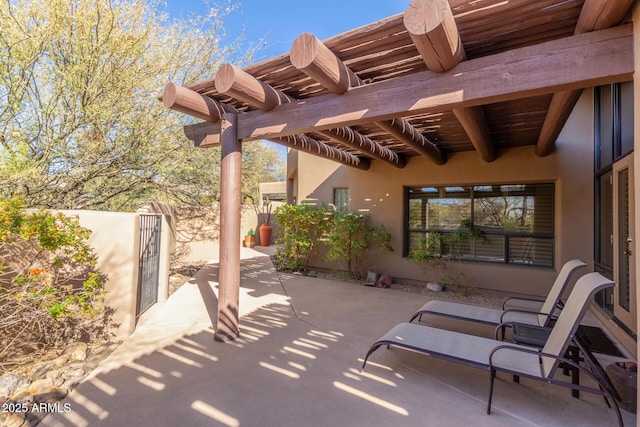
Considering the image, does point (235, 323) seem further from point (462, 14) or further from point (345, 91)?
point (462, 14)

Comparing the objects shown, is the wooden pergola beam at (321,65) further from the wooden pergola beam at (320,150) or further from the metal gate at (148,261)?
the metal gate at (148,261)

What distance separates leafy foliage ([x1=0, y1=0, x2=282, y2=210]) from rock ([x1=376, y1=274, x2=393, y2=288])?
5230 mm

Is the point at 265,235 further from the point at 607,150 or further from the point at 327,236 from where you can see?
the point at 607,150

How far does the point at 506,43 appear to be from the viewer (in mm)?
2559

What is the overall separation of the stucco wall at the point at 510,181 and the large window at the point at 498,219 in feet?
0.67

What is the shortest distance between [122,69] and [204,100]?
2711 mm

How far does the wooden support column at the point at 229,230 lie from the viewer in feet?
12.5

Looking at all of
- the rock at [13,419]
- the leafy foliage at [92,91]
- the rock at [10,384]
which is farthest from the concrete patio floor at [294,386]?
the leafy foliage at [92,91]

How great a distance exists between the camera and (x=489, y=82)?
2.41 m

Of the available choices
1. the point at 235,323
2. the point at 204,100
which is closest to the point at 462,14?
the point at 204,100

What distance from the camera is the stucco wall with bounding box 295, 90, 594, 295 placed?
18.0ft

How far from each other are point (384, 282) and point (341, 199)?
2692 millimetres

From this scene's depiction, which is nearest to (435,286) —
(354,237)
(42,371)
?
(354,237)

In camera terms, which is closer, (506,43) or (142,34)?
(506,43)
